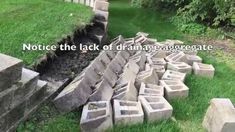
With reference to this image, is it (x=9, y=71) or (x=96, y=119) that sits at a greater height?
(x=9, y=71)

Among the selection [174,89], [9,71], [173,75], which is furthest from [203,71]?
[9,71]

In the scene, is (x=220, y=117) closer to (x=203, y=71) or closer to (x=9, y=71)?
(x=203, y=71)

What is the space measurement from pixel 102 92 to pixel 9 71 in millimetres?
1327

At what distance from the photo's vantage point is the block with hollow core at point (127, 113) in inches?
158

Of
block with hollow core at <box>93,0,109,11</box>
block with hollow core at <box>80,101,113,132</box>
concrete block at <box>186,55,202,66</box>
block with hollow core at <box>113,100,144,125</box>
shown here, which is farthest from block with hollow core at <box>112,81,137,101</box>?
block with hollow core at <box>93,0,109,11</box>

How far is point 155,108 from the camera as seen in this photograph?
169 inches

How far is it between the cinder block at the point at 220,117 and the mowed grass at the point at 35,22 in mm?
2038

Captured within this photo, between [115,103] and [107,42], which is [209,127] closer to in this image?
[115,103]

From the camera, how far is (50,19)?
580cm

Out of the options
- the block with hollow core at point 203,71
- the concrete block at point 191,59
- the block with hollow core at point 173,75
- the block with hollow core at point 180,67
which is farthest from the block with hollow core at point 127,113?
the concrete block at point 191,59

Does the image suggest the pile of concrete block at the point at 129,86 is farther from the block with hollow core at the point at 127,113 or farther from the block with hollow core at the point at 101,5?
the block with hollow core at the point at 101,5

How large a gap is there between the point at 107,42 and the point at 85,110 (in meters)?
2.67

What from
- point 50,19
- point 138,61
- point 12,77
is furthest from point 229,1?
point 12,77

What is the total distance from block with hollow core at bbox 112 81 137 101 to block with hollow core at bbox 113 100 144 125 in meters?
0.11
